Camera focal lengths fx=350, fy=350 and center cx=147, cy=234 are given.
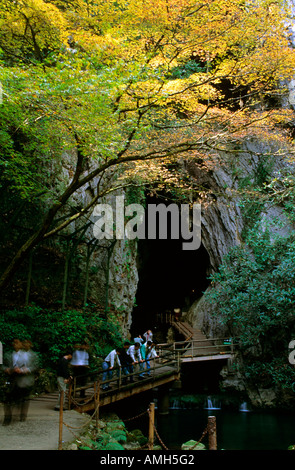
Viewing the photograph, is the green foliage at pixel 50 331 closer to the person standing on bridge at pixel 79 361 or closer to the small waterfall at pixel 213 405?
the person standing on bridge at pixel 79 361

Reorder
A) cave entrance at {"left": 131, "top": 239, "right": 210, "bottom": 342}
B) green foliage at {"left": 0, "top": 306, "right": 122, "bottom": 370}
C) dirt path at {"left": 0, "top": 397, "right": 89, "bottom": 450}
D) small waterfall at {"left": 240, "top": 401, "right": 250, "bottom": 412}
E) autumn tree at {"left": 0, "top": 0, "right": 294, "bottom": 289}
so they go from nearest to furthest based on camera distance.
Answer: dirt path at {"left": 0, "top": 397, "right": 89, "bottom": 450}
autumn tree at {"left": 0, "top": 0, "right": 294, "bottom": 289}
green foliage at {"left": 0, "top": 306, "right": 122, "bottom": 370}
small waterfall at {"left": 240, "top": 401, "right": 250, "bottom": 412}
cave entrance at {"left": 131, "top": 239, "right": 210, "bottom": 342}

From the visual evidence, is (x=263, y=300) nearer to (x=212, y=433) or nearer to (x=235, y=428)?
(x=235, y=428)

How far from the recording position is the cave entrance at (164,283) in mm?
27609

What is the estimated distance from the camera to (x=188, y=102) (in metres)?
12.0

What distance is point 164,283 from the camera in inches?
1198

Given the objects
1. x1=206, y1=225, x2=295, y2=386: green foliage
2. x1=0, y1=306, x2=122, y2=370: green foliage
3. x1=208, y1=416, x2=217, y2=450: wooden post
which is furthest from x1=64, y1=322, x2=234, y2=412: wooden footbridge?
x1=208, y1=416, x2=217, y2=450: wooden post

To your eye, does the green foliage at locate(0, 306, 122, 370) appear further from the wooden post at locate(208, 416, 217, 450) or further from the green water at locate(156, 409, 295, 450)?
the wooden post at locate(208, 416, 217, 450)

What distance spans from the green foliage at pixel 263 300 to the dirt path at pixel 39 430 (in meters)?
9.89

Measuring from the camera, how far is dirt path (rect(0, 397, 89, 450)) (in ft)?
18.8

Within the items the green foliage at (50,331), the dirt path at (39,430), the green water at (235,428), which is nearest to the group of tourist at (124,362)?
the green foliage at (50,331)

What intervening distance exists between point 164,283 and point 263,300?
51.5 ft

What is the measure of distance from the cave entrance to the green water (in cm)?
1186
